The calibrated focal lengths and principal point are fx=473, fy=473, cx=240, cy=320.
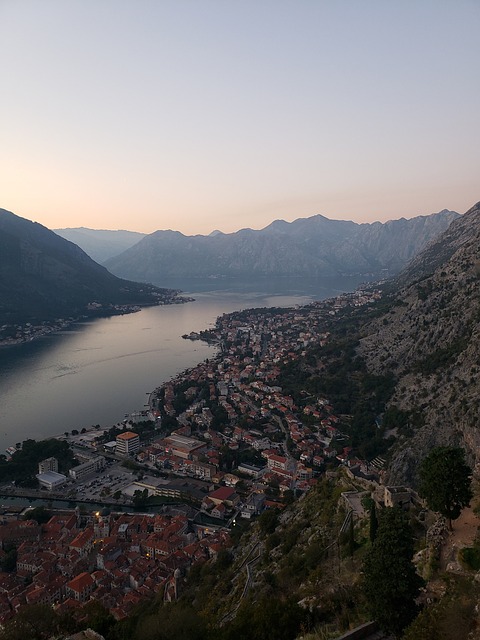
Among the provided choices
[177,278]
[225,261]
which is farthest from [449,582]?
[225,261]

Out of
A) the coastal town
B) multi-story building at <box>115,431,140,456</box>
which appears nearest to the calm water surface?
the coastal town

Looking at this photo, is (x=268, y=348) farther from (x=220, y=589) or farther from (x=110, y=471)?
(x=220, y=589)

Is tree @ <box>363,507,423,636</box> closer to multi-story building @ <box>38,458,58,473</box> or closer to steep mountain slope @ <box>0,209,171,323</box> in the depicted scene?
multi-story building @ <box>38,458,58,473</box>

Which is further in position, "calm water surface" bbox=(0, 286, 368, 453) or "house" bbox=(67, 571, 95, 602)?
"calm water surface" bbox=(0, 286, 368, 453)

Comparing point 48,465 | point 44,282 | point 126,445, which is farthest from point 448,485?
point 44,282

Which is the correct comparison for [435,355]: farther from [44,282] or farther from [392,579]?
[44,282]

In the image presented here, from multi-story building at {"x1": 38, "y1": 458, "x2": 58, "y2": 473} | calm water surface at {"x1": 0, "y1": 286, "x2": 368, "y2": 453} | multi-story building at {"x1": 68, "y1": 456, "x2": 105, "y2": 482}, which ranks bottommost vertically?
multi-story building at {"x1": 68, "y1": 456, "x2": 105, "y2": 482}
